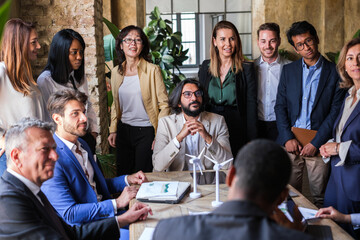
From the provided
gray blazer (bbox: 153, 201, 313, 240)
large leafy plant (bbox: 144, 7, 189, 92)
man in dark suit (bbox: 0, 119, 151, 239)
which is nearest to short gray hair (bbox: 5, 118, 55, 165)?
man in dark suit (bbox: 0, 119, 151, 239)

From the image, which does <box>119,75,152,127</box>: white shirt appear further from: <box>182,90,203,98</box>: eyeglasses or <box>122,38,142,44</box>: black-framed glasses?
<box>182,90,203,98</box>: eyeglasses

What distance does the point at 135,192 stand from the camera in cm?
274

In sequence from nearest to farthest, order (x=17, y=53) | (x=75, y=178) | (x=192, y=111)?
(x=75, y=178) → (x=17, y=53) → (x=192, y=111)

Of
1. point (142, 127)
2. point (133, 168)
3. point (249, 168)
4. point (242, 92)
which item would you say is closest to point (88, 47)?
point (142, 127)

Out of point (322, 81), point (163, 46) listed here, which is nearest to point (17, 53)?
point (322, 81)

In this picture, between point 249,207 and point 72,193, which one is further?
point 72,193

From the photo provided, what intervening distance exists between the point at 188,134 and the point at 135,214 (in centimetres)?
124

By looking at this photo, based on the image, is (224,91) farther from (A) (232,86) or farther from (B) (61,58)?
(B) (61,58)

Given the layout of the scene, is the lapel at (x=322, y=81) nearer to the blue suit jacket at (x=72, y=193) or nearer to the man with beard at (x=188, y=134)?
the man with beard at (x=188, y=134)

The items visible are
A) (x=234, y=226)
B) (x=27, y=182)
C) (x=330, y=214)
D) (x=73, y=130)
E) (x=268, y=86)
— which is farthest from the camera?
(x=268, y=86)

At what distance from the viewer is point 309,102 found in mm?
3816

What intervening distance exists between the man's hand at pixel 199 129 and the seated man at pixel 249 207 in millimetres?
2074

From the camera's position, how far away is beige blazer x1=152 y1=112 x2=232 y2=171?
3.48 metres

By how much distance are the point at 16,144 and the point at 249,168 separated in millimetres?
1195
